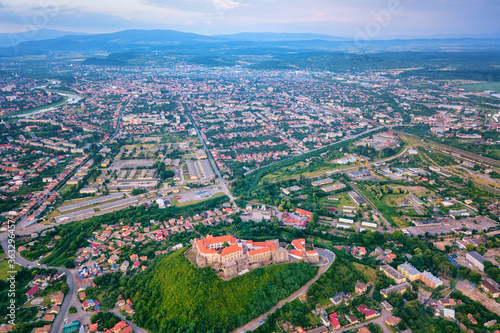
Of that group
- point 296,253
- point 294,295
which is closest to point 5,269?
point 294,295

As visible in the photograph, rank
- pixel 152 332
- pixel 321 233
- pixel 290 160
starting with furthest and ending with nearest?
pixel 290 160
pixel 321 233
pixel 152 332

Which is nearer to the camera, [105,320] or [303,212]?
[105,320]

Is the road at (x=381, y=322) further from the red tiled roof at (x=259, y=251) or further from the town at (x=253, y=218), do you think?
the red tiled roof at (x=259, y=251)

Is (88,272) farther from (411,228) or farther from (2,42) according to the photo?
(2,42)

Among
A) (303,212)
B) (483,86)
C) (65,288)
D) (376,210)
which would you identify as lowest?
(376,210)

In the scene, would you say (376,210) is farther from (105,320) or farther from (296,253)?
(105,320)

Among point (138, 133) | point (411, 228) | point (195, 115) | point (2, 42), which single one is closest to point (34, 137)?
point (138, 133)
